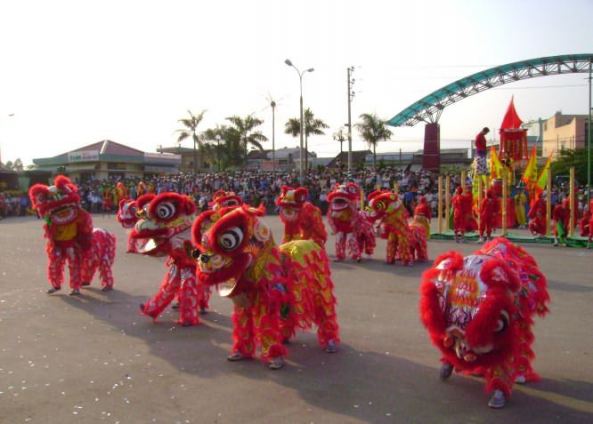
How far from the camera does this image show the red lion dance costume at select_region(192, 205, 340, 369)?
209 inches

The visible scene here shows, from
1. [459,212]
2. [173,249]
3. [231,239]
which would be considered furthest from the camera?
[459,212]

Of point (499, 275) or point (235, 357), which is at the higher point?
point (499, 275)

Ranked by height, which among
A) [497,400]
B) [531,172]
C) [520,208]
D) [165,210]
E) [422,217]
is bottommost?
[497,400]

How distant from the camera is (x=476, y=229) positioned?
1708 cm

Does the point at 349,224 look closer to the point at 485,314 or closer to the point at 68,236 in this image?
Result: the point at 68,236

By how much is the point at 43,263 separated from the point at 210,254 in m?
9.19

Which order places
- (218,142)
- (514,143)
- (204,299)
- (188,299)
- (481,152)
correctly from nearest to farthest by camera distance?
(188,299)
(204,299)
(481,152)
(514,143)
(218,142)

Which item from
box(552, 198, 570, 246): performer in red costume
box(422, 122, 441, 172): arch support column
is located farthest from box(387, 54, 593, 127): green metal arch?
box(552, 198, 570, 246): performer in red costume

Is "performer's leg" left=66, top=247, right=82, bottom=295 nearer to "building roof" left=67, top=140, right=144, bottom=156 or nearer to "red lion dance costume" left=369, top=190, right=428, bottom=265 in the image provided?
"red lion dance costume" left=369, top=190, right=428, bottom=265

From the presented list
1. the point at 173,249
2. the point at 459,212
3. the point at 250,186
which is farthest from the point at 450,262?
the point at 250,186

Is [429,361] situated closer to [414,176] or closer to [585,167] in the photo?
[414,176]

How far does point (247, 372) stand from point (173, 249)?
253 cm

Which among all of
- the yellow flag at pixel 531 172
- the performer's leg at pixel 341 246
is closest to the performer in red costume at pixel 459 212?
the yellow flag at pixel 531 172

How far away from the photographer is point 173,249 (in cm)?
748
